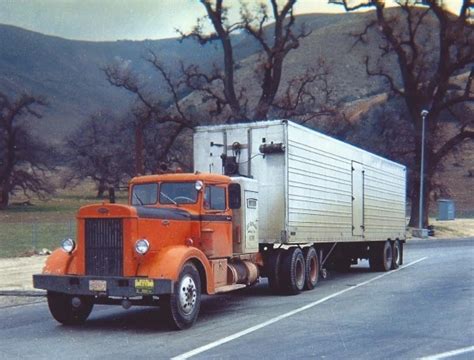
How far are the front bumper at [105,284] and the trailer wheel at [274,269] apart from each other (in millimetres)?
5257

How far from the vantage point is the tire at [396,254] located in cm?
2392

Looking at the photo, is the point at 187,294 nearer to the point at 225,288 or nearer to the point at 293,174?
the point at 225,288

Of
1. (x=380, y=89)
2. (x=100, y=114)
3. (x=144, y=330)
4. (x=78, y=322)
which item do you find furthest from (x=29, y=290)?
(x=380, y=89)

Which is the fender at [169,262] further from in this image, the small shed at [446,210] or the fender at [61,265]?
the small shed at [446,210]

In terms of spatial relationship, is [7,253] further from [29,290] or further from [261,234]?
[261,234]

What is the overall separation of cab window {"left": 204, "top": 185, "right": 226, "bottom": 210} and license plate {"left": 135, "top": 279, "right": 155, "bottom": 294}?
2.53 m

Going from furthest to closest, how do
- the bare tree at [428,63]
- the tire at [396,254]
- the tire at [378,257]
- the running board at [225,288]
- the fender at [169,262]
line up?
the bare tree at [428,63], the tire at [396,254], the tire at [378,257], the running board at [225,288], the fender at [169,262]

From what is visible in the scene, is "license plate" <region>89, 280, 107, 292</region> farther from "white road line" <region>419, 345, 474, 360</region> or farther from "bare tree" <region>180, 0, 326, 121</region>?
"bare tree" <region>180, 0, 326, 121</region>

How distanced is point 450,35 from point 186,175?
36.9m

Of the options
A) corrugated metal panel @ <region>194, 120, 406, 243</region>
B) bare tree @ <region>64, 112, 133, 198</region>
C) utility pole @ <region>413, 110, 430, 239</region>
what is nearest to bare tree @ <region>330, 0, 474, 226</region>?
utility pole @ <region>413, 110, 430, 239</region>

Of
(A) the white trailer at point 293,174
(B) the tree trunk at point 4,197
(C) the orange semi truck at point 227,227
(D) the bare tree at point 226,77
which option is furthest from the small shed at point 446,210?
(A) the white trailer at point 293,174

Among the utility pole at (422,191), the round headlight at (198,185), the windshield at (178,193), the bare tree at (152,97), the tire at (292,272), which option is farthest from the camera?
the utility pole at (422,191)

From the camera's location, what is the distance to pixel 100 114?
4018 inches

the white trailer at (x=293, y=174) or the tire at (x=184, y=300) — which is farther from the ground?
the white trailer at (x=293, y=174)
